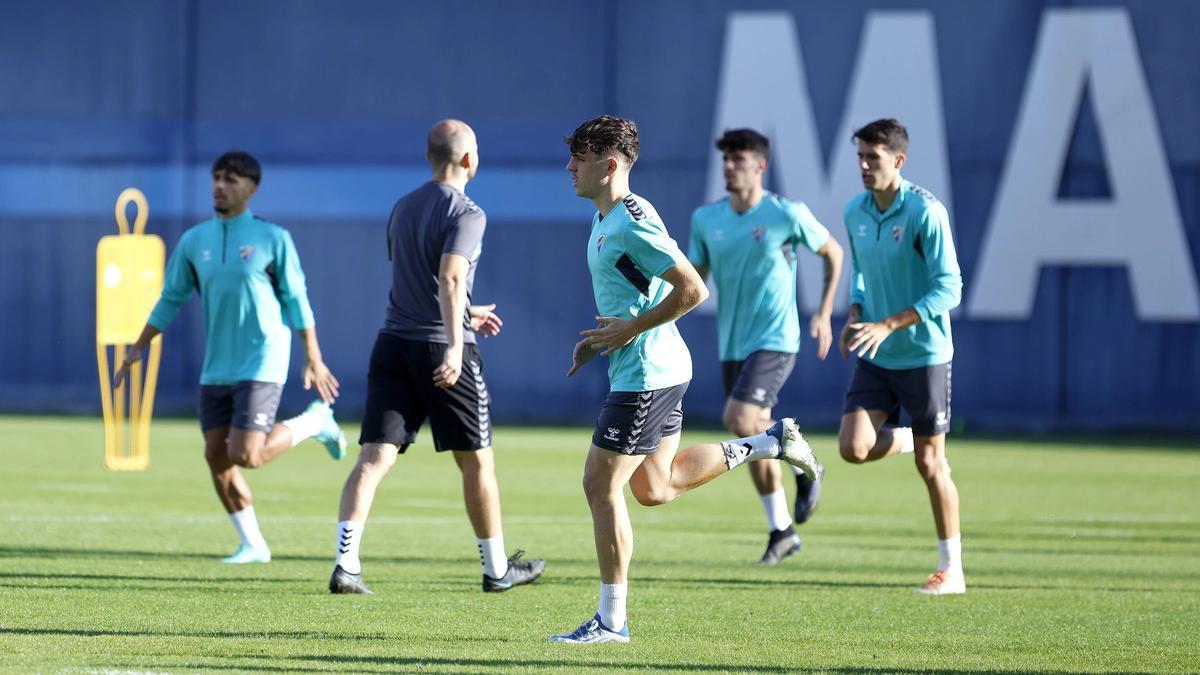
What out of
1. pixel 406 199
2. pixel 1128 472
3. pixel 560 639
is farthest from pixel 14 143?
pixel 560 639

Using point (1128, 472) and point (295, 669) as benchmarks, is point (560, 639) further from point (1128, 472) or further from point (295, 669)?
point (1128, 472)

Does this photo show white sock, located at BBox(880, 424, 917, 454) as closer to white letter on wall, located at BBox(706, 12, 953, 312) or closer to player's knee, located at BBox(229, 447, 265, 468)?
player's knee, located at BBox(229, 447, 265, 468)

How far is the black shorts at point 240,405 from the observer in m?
9.48

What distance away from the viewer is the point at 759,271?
10656 millimetres

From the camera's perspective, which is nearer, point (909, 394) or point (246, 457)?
point (909, 394)

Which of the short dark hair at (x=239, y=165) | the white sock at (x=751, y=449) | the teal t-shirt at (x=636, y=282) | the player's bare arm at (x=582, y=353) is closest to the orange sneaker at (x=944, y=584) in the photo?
the white sock at (x=751, y=449)

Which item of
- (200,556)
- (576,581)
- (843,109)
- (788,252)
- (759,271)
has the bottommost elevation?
(200,556)

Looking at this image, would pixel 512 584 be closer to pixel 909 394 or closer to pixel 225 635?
pixel 225 635

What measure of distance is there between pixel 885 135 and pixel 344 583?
11.4ft

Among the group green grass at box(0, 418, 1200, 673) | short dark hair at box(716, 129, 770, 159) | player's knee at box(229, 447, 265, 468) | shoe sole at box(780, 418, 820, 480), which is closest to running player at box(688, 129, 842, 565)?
short dark hair at box(716, 129, 770, 159)

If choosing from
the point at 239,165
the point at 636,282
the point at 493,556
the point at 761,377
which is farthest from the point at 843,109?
the point at 636,282

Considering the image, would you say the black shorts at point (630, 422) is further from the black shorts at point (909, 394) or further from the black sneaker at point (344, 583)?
the black shorts at point (909, 394)

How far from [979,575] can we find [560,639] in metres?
3.47

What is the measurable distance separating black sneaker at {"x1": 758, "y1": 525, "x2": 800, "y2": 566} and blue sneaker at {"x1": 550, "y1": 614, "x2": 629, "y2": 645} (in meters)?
3.12
